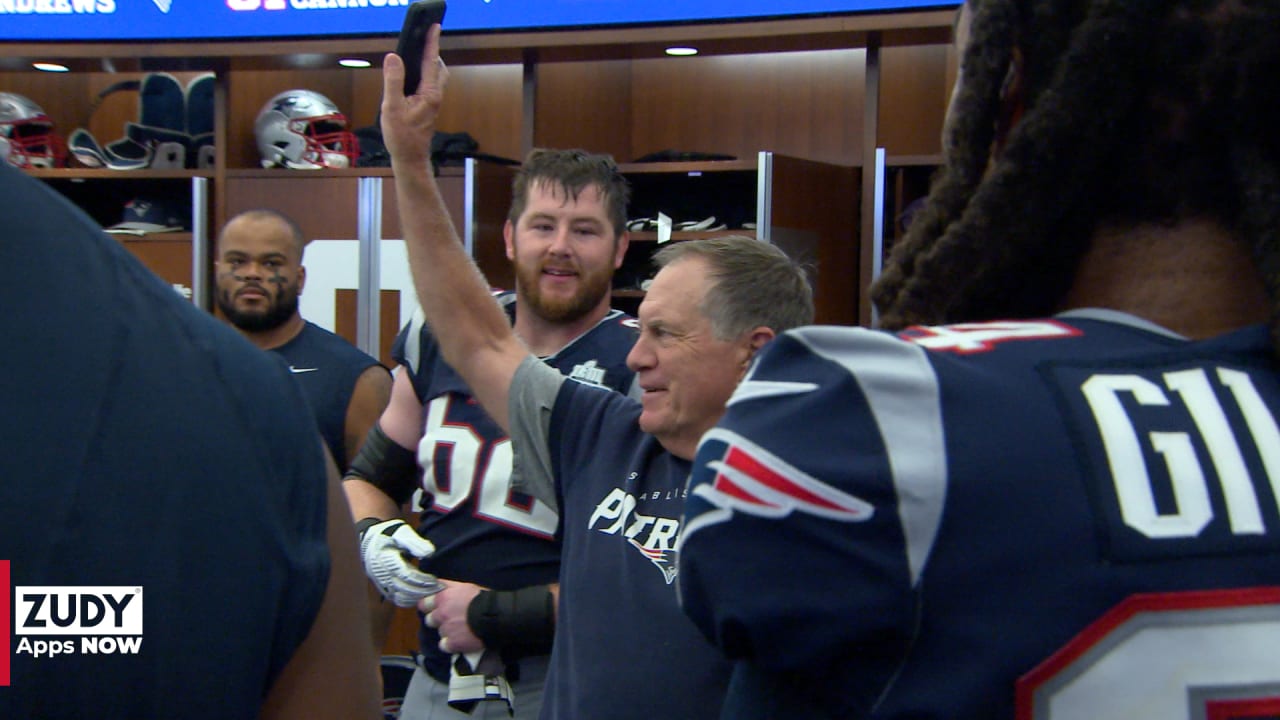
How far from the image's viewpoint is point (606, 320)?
7.15 ft

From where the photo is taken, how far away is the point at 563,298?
212cm

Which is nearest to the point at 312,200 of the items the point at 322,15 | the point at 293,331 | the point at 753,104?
the point at 322,15

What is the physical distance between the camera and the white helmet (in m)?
4.45

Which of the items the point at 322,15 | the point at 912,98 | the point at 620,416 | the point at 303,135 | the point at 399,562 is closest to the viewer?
the point at 620,416

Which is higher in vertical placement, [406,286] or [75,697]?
[406,286]

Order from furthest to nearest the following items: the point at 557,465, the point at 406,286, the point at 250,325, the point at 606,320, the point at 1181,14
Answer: the point at 406,286
the point at 250,325
the point at 606,320
the point at 557,465
the point at 1181,14

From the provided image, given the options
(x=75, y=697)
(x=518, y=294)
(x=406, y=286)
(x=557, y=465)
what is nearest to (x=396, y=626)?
(x=406, y=286)

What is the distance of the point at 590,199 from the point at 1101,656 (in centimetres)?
173

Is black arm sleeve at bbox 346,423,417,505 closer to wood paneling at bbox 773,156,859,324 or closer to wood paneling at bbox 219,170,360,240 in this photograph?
wood paneling at bbox 773,156,859,324

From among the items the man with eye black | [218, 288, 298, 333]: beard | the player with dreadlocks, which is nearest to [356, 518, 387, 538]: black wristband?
the man with eye black

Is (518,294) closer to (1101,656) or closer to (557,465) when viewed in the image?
(557,465)

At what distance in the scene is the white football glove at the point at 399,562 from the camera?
76.2 inches

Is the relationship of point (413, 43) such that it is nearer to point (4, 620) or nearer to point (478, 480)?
point (478, 480)

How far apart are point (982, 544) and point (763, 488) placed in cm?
11
